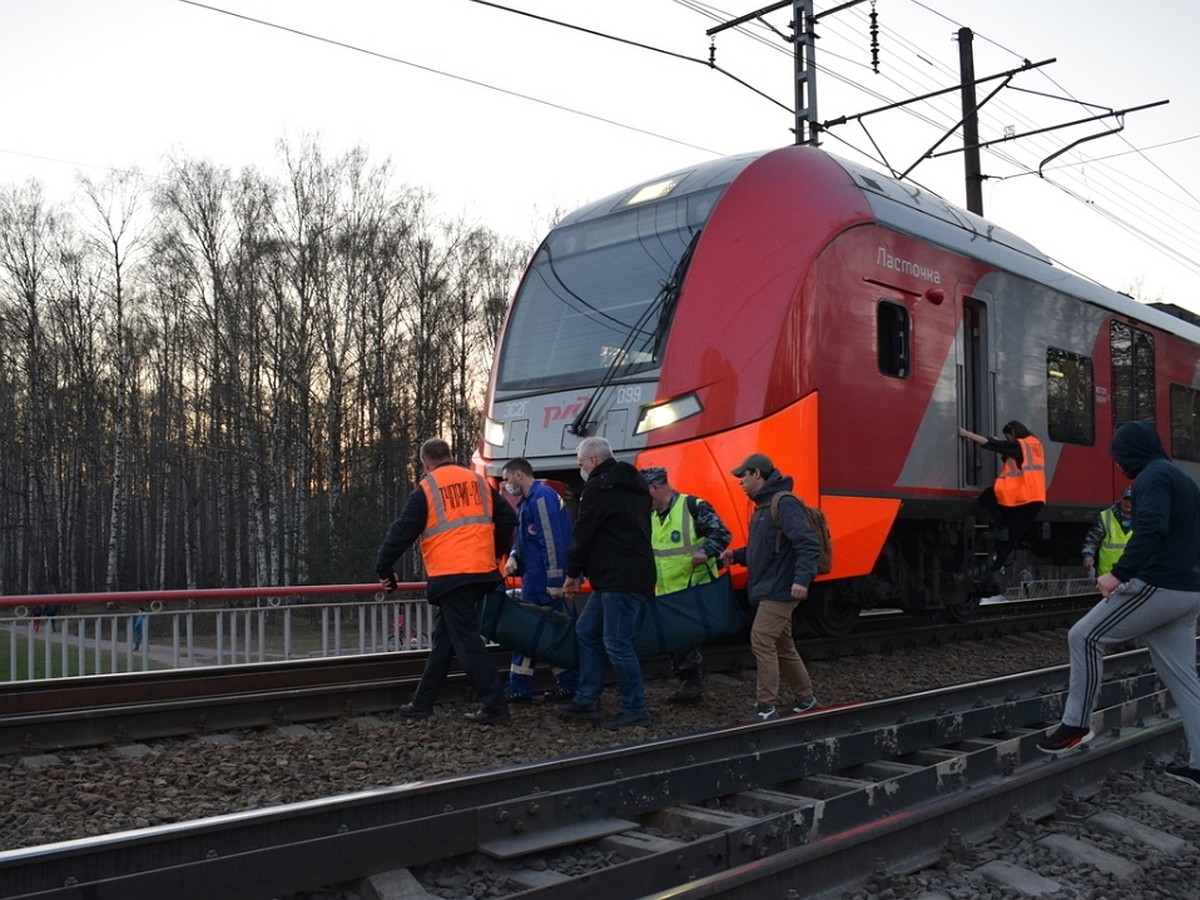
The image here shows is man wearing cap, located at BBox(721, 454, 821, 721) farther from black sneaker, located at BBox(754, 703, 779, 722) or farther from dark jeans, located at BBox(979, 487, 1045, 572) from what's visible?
dark jeans, located at BBox(979, 487, 1045, 572)

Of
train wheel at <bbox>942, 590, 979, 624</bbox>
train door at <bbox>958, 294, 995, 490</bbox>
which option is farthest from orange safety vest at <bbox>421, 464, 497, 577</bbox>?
train wheel at <bbox>942, 590, 979, 624</bbox>

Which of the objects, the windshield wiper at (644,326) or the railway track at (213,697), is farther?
the windshield wiper at (644,326)

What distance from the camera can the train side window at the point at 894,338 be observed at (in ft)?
28.9

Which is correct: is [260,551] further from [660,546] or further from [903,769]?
[903,769]

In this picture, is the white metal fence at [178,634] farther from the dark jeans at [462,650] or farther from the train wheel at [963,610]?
the train wheel at [963,610]

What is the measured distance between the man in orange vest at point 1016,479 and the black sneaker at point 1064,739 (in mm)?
4067

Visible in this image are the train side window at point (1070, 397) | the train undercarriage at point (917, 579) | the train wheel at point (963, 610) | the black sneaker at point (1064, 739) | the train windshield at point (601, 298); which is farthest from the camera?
the train wheel at point (963, 610)

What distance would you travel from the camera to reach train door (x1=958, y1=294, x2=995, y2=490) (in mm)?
9664

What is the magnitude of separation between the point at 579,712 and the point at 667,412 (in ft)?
7.47

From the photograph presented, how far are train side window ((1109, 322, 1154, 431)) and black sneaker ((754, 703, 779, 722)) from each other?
263 inches

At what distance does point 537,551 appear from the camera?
7539mm

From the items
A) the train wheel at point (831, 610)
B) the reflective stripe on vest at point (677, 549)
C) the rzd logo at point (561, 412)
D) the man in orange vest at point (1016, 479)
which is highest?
the rzd logo at point (561, 412)

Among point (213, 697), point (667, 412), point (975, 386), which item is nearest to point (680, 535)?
point (667, 412)

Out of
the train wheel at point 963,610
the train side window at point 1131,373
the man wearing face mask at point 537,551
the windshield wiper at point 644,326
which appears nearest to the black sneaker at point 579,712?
the man wearing face mask at point 537,551
